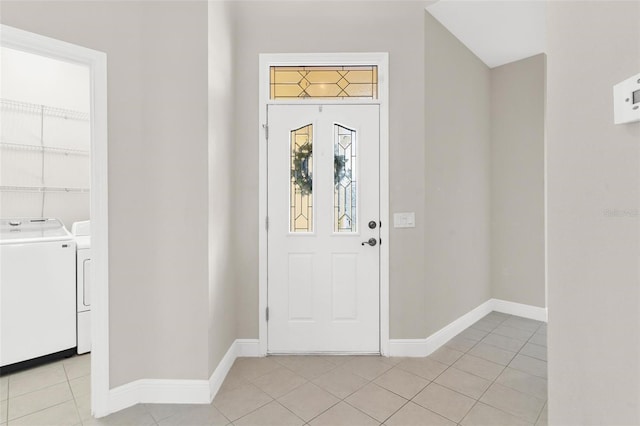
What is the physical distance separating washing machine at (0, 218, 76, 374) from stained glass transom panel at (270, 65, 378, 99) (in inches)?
86.6

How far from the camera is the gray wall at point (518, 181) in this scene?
3.39 meters

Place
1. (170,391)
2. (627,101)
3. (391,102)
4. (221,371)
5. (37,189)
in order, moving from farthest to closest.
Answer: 1. (37,189)
2. (391,102)
3. (221,371)
4. (170,391)
5. (627,101)

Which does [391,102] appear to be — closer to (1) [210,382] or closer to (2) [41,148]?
(1) [210,382]

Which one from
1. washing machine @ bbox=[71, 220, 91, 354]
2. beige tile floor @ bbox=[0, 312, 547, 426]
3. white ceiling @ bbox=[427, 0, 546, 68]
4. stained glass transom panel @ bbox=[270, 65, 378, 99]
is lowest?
beige tile floor @ bbox=[0, 312, 547, 426]

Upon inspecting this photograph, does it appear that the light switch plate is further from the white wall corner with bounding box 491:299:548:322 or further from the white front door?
the white wall corner with bounding box 491:299:548:322

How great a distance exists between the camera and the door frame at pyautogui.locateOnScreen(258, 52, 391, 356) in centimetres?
257

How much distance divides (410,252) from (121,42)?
8.18ft

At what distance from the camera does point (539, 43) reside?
3.13 metres

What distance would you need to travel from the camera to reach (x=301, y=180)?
2650 mm

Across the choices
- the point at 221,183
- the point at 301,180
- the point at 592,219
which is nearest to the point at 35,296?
the point at 221,183

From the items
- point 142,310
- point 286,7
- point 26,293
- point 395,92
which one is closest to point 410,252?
point 395,92

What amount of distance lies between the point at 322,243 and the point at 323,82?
135cm

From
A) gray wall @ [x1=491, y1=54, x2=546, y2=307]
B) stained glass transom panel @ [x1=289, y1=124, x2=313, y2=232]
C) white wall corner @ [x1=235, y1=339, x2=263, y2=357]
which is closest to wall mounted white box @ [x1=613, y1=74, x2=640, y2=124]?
stained glass transom panel @ [x1=289, y1=124, x2=313, y2=232]

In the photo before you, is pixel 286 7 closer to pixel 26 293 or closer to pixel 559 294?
pixel 559 294
